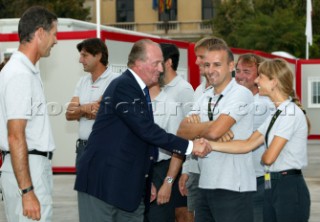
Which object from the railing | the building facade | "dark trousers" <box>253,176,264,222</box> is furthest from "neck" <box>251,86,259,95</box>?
the railing

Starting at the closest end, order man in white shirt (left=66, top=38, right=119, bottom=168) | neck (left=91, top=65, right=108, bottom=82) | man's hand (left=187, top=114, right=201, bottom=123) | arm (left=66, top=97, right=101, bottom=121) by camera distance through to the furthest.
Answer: man's hand (left=187, top=114, right=201, bottom=123) → arm (left=66, top=97, right=101, bottom=121) → man in white shirt (left=66, top=38, right=119, bottom=168) → neck (left=91, top=65, right=108, bottom=82)

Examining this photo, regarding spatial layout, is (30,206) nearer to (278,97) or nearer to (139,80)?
(139,80)

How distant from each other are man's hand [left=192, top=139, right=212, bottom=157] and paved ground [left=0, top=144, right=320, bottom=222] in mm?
4956

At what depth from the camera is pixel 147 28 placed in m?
68.6

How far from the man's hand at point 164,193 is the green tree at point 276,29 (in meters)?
36.2

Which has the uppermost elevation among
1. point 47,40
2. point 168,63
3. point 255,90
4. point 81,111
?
point 47,40

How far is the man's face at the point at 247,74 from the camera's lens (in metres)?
7.29

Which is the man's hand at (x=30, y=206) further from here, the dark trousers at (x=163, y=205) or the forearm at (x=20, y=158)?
the dark trousers at (x=163, y=205)

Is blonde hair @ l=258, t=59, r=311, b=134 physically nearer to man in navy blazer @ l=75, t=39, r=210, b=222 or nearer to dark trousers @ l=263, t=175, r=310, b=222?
dark trousers @ l=263, t=175, r=310, b=222

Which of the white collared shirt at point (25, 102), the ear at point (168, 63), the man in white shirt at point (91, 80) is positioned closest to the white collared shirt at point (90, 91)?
the man in white shirt at point (91, 80)

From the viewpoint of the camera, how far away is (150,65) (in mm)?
→ 5668

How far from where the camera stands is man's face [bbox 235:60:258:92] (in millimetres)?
7293

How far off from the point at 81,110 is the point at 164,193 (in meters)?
1.79

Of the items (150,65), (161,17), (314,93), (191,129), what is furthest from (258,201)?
(161,17)
